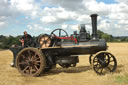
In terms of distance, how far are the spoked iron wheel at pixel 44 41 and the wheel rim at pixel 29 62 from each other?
22.8 inches

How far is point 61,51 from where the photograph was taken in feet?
26.7

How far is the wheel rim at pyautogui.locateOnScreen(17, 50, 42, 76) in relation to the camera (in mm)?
7896

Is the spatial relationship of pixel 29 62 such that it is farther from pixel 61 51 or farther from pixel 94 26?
pixel 94 26

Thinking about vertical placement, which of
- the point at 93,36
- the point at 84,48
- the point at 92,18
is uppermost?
the point at 92,18

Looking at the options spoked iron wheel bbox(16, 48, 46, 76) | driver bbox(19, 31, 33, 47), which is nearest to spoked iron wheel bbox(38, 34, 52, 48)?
spoked iron wheel bbox(16, 48, 46, 76)

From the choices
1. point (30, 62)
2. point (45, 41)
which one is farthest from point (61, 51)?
point (30, 62)

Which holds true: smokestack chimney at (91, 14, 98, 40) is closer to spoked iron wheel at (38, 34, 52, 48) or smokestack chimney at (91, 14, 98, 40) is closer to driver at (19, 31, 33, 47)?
spoked iron wheel at (38, 34, 52, 48)

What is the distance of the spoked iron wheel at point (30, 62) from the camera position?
768 centimetres

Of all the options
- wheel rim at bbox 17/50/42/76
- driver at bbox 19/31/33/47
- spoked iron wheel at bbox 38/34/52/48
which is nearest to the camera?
wheel rim at bbox 17/50/42/76

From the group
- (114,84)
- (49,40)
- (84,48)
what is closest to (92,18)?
(84,48)

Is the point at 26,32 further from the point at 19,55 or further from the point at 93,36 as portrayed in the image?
the point at 93,36

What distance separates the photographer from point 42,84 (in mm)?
6383

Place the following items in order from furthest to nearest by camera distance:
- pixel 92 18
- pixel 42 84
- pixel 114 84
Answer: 1. pixel 92 18
2. pixel 42 84
3. pixel 114 84

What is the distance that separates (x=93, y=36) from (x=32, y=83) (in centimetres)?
341
